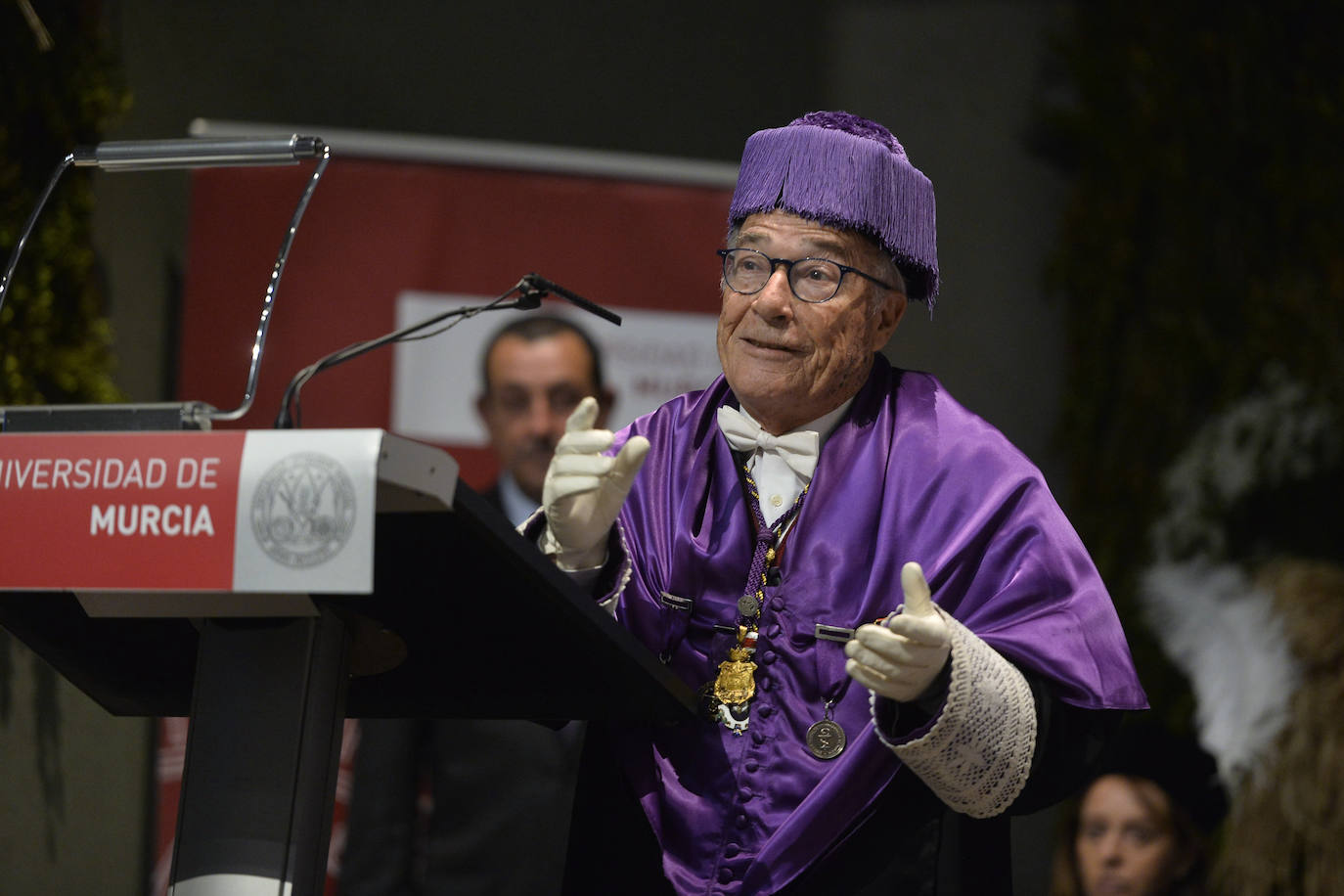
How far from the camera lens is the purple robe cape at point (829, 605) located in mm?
1571

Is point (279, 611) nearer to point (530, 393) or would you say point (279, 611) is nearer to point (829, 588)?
point (829, 588)

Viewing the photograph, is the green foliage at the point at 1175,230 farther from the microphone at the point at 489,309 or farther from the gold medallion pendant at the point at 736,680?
the microphone at the point at 489,309

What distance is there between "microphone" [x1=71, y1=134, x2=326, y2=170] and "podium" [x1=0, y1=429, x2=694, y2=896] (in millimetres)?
385

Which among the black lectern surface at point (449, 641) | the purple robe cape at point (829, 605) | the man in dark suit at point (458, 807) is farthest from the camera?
the man in dark suit at point (458, 807)

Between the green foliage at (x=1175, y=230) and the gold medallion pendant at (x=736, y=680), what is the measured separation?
269cm

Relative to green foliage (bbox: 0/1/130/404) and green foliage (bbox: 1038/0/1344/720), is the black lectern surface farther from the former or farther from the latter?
green foliage (bbox: 1038/0/1344/720)

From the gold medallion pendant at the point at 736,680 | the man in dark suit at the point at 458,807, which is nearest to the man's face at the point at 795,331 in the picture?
the gold medallion pendant at the point at 736,680

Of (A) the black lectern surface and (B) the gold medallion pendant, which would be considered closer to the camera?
(A) the black lectern surface

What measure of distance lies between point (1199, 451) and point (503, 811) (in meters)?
2.28

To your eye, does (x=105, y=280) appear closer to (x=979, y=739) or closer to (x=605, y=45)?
(x=605, y=45)

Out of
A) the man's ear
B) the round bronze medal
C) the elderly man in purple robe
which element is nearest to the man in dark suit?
the man's ear

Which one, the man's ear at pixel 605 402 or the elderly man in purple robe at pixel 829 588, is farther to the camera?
the man's ear at pixel 605 402

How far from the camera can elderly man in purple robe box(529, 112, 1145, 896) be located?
59.4 inches

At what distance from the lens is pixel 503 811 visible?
3.01 meters
